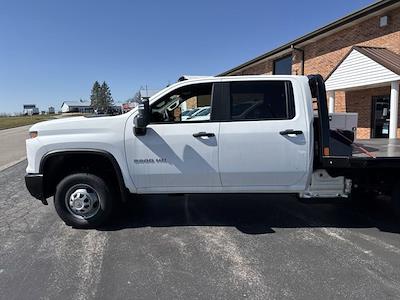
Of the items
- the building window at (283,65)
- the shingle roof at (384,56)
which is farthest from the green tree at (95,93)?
the shingle roof at (384,56)

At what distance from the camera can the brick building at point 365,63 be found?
12.7 m

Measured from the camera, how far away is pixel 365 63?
13.2 metres

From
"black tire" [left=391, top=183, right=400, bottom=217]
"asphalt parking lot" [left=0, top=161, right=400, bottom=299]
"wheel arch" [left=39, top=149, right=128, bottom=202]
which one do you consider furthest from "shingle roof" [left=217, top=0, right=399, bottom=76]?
"wheel arch" [left=39, top=149, right=128, bottom=202]

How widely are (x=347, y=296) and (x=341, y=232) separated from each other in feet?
5.89

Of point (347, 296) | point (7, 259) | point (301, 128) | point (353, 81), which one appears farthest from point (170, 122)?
point (353, 81)

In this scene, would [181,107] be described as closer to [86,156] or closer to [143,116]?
[143,116]

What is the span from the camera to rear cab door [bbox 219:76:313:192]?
4.77 m

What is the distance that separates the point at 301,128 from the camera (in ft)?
15.6

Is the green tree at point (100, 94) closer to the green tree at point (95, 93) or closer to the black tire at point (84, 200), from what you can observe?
the green tree at point (95, 93)

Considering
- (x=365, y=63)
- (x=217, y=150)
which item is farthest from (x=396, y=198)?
(x=365, y=63)

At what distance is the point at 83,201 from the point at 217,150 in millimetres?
1988

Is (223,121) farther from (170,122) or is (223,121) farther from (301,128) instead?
(301,128)

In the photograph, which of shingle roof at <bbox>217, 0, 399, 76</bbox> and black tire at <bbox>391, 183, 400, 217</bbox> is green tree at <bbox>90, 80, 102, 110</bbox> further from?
black tire at <bbox>391, 183, 400, 217</bbox>

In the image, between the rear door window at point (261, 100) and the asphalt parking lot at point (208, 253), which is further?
the rear door window at point (261, 100)
